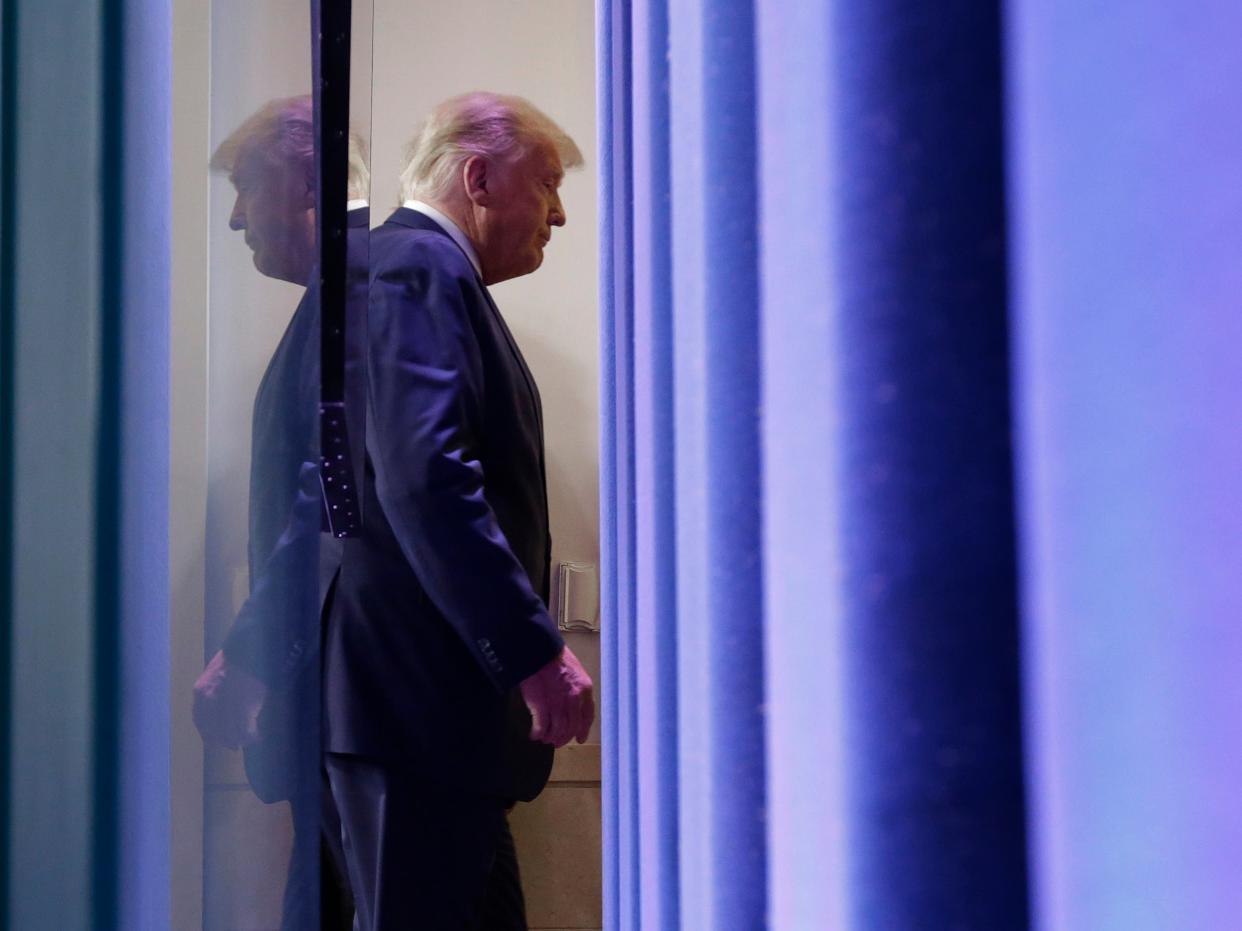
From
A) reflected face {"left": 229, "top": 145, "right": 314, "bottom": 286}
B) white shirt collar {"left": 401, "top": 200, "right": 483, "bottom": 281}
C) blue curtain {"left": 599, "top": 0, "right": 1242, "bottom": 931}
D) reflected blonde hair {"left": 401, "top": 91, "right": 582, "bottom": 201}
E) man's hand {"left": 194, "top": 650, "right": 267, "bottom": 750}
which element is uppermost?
reflected blonde hair {"left": 401, "top": 91, "right": 582, "bottom": 201}

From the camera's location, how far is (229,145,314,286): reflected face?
65cm

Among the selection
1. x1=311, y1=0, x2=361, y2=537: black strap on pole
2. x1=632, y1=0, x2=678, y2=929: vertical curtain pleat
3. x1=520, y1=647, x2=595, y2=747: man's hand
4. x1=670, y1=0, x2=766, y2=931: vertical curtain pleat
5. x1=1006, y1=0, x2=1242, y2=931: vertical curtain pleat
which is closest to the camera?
x1=1006, y1=0, x2=1242, y2=931: vertical curtain pleat

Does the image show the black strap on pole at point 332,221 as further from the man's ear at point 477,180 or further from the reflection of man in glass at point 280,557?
the man's ear at point 477,180

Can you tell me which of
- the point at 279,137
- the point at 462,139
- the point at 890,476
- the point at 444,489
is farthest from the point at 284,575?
the point at 462,139

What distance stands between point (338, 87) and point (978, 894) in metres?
0.81

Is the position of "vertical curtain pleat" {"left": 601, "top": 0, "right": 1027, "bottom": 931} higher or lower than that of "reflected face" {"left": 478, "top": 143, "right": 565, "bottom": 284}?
lower

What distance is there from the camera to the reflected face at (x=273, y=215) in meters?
0.65

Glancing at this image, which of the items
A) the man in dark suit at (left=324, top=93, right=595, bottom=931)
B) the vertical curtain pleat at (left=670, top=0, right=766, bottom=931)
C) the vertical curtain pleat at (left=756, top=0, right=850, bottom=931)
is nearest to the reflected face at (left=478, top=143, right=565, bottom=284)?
the man in dark suit at (left=324, top=93, right=595, bottom=931)

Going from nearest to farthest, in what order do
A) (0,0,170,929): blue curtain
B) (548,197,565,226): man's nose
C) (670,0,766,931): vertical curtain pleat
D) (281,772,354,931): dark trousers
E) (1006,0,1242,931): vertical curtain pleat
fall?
1. (1006,0,1242,931): vertical curtain pleat
2. (670,0,766,931): vertical curtain pleat
3. (0,0,170,929): blue curtain
4. (281,772,354,931): dark trousers
5. (548,197,565,226): man's nose

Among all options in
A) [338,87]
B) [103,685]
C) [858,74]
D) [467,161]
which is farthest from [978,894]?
[467,161]

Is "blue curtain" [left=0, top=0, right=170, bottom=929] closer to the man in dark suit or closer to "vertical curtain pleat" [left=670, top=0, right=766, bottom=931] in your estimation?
"vertical curtain pleat" [left=670, top=0, right=766, bottom=931]

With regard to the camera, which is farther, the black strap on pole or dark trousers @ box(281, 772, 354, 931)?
the black strap on pole

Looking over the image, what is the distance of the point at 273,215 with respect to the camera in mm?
677

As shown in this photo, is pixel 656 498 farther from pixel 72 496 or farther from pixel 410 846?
pixel 410 846
